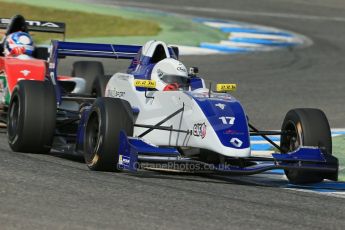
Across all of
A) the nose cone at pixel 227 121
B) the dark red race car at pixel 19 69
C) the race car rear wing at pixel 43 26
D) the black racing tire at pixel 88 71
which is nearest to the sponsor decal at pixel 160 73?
the nose cone at pixel 227 121

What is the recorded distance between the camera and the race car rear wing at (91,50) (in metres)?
12.2

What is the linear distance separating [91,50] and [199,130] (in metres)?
3.60

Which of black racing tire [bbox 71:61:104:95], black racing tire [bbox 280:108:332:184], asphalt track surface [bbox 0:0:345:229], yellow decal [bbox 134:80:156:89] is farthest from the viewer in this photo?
black racing tire [bbox 71:61:104:95]

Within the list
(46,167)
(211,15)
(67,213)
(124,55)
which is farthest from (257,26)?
(67,213)

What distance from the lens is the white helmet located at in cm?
1027

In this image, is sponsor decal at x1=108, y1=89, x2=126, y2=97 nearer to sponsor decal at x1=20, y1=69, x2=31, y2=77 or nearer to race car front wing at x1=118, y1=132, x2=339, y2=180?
race car front wing at x1=118, y1=132, x2=339, y2=180

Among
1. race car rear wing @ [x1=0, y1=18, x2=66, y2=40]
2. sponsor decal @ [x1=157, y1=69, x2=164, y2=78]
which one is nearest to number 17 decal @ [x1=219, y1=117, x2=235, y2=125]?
sponsor decal @ [x1=157, y1=69, x2=164, y2=78]

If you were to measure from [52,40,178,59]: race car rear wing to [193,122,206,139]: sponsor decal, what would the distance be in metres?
3.20

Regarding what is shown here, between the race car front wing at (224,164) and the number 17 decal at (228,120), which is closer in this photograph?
the race car front wing at (224,164)

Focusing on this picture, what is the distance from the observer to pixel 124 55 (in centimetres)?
1233

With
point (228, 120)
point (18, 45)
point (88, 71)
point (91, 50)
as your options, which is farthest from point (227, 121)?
point (88, 71)

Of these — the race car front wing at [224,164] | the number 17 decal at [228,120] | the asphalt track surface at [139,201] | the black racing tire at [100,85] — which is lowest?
the asphalt track surface at [139,201]

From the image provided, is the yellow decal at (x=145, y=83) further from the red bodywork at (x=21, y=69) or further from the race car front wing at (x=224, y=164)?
the red bodywork at (x=21, y=69)

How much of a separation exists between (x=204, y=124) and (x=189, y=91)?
0.71 m
